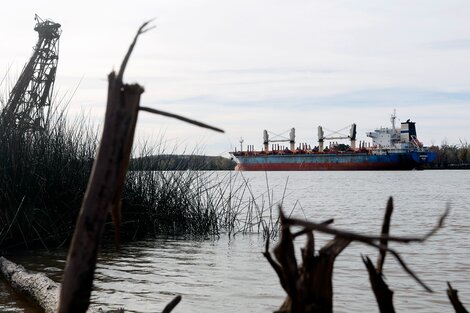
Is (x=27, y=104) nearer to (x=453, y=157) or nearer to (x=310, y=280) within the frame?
(x=310, y=280)

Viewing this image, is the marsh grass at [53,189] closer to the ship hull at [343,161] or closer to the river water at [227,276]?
the river water at [227,276]

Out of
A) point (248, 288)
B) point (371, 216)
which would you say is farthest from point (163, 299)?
point (371, 216)

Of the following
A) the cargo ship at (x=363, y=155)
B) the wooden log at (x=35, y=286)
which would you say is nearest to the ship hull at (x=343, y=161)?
the cargo ship at (x=363, y=155)

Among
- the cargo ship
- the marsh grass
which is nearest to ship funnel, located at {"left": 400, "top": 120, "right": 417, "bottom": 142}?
the cargo ship

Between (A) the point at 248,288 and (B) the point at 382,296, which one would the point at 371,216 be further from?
(B) the point at 382,296

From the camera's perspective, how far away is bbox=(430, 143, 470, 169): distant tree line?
71.3 meters

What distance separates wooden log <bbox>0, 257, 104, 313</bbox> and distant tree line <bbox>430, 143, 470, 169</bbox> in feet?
230

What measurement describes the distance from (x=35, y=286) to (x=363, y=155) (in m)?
60.3

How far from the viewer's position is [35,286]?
4832 millimetres

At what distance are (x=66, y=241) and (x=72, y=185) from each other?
772 mm

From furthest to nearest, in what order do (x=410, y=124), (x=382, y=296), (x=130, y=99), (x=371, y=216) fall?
(x=410, y=124) < (x=371, y=216) < (x=382, y=296) < (x=130, y=99)

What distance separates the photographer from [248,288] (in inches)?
243

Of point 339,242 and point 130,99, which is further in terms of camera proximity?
point 339,242

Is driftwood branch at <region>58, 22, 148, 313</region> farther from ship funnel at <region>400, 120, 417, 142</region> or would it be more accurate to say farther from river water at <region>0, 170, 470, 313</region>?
ship funnel at <region>400, 120, 417, 142</region>
